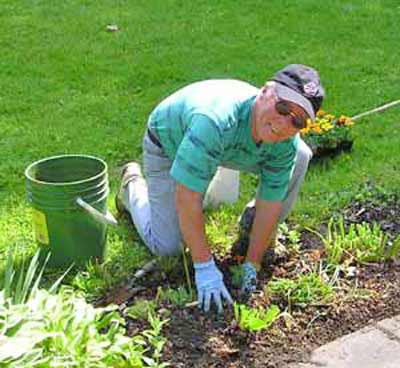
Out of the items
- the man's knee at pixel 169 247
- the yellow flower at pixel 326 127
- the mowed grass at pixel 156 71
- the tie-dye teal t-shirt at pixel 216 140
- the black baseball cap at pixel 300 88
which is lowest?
the mowed grass at pixel 156 71

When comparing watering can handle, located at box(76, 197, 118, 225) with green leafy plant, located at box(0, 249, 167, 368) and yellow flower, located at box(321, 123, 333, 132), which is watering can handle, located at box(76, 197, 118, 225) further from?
yellow flower, located at box(321, 123, 333, 132)

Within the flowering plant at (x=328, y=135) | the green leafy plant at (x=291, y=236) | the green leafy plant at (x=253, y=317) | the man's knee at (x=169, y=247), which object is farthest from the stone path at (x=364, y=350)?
the flowering plant at (x=328, y=135)

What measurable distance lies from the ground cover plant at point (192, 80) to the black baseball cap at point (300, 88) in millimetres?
806

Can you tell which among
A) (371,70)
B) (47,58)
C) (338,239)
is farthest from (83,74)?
(338,239)

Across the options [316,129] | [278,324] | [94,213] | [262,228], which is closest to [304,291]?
[278,324]

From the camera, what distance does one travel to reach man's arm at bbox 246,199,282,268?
3537 mm

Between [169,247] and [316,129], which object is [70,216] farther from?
[316,129]

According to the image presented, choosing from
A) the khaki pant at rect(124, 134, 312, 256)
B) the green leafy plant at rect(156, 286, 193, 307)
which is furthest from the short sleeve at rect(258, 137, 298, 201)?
the green leafy plant at rect(156, 286, 193, 307)

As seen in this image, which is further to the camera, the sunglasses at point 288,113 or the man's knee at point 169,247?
the man's knee at point 169,247

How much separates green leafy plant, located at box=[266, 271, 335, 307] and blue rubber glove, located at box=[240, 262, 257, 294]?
0.06 m

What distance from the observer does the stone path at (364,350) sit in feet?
10.1

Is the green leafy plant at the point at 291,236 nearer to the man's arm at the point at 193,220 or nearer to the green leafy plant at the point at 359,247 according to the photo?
the green leafy plant at the point at 359,247

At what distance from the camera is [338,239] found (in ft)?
12.2

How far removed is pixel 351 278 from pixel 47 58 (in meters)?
3.91
